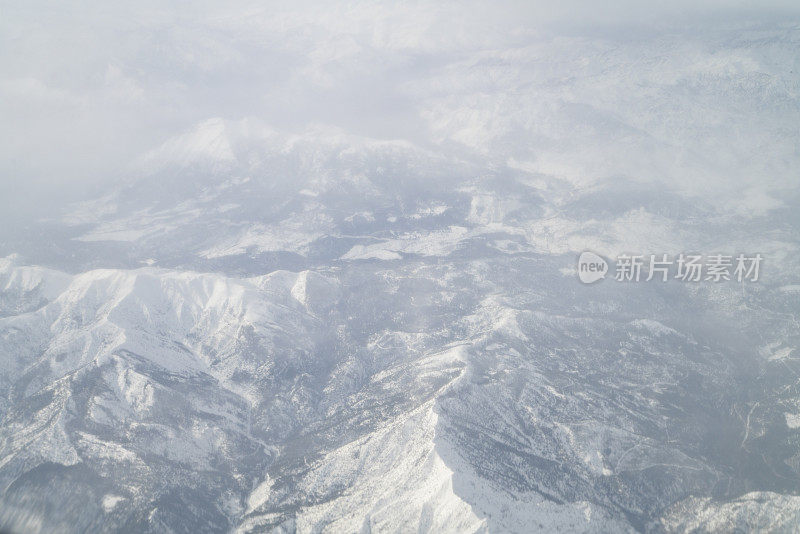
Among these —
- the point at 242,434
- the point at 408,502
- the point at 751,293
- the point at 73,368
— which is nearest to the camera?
the point at 408,502

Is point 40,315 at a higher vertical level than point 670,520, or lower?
higher

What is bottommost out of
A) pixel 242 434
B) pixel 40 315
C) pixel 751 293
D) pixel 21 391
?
pixel 751 293

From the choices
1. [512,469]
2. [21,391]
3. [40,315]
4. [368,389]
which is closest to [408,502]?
[512,469]

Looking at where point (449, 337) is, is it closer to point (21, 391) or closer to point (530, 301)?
point (530, 301)

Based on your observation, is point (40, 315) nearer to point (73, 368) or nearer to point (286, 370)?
point (73, 368)

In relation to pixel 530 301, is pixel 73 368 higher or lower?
higher

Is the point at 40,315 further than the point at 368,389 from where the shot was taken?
Yes

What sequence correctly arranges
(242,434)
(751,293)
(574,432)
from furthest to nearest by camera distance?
(751,293), (242,434), (574,432)

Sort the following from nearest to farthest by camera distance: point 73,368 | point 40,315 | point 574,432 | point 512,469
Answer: point 512,469, point 574,432, point 73,368, point 40,315

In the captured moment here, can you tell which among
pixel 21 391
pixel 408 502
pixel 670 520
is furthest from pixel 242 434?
pixel 670 520
